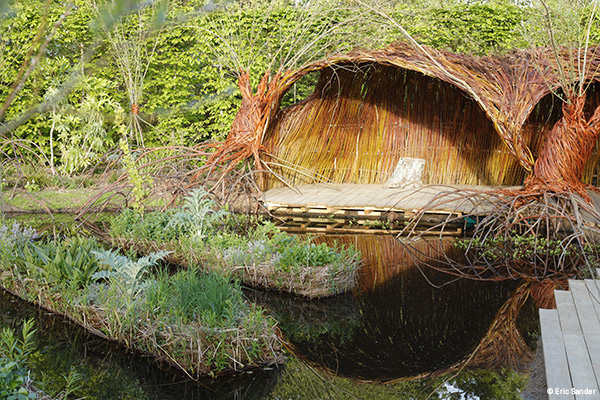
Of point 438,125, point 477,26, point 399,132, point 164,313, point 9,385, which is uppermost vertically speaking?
point 477,26

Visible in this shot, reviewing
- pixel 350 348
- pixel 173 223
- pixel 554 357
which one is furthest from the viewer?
pixel 173 223

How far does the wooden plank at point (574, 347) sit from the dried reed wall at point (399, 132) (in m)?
4.76

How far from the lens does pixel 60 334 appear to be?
11.2 ft

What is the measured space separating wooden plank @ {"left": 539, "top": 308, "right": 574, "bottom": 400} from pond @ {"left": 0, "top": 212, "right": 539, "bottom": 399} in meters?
0.30

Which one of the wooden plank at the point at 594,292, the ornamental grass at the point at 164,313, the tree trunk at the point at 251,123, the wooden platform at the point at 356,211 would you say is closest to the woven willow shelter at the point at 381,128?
the tree trunk at the point at 251,123

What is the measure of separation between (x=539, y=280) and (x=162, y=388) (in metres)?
2.97

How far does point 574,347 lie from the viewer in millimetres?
2496

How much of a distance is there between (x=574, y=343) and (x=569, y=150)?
3.17 meters

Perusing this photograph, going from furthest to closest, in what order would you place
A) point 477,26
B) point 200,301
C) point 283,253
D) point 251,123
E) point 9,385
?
point 477,26
point 251,123
point 283,253
point 200,301
point 9,385

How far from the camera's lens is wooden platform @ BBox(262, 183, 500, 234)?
6199mm

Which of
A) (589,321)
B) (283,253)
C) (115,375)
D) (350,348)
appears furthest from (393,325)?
(115,375)

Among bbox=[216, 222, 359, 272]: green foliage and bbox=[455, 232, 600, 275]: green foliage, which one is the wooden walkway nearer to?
bbox=[455, 232, 600, 275]: green foliage
